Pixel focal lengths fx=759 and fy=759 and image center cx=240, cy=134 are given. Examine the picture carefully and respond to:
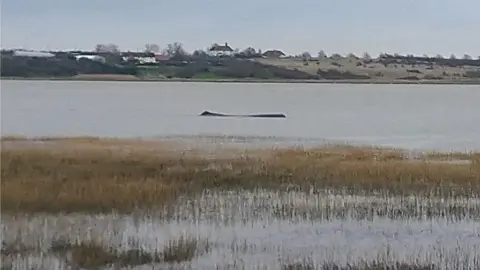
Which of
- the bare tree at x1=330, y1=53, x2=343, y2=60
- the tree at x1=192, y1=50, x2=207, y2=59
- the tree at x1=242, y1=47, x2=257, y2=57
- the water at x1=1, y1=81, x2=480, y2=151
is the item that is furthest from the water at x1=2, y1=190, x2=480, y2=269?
the bare tree at x1=330, y1=53, x2=343, y2=60

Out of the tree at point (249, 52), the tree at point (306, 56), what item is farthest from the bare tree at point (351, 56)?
the tree at point (249, 52)

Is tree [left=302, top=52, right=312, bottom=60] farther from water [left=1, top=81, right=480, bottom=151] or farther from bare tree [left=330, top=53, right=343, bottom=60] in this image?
water [left=1, top=81, right=480, bottom=151]

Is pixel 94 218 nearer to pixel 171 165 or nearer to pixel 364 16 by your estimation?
pixel 171 165

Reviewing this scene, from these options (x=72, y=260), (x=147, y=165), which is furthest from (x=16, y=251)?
(x=147, y=165)

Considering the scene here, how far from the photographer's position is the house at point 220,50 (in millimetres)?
5465

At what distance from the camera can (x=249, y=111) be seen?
1162 centimetres

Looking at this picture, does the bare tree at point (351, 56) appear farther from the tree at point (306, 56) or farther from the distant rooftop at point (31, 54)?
the distant rooftop at point (31, 54)

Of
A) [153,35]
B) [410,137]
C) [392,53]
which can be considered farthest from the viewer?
[410,137]

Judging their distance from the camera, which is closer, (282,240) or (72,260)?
(72,260)

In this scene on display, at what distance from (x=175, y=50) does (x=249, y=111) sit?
6.12 meters

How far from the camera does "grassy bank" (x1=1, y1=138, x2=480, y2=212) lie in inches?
173

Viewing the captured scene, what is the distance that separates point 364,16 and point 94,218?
2739 mm

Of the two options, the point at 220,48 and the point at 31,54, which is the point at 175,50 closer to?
the point at 220,48

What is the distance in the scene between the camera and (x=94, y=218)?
14.6 ft
